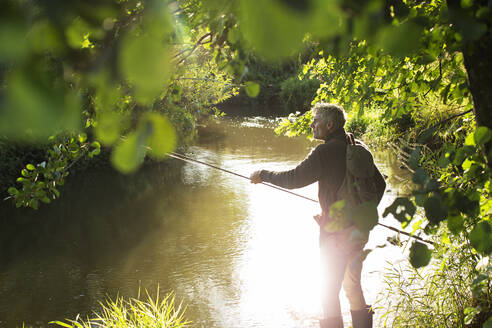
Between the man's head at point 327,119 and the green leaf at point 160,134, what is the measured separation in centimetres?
257

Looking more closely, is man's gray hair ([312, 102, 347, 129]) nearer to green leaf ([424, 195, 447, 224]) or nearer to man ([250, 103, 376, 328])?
man ([250, 103, 376, 328])

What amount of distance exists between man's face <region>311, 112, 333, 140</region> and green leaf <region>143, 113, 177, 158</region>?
2.58m

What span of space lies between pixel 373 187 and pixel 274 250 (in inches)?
144

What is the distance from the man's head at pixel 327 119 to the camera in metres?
2.98

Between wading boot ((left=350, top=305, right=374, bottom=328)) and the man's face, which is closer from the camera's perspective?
the man's face

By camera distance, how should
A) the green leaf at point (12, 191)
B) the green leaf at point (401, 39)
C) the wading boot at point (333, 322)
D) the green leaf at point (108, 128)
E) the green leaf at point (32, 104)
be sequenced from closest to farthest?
the green leaf at point (32, 104) < the green leaf at point (401, 39) < the green leaf at point (108, 128) < the green leaf at point (12, 191) < the wading boot at point (333, 322)

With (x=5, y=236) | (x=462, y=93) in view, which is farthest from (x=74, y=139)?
(x=5, y=236)

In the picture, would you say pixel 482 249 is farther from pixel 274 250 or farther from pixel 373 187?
pixel 274 250

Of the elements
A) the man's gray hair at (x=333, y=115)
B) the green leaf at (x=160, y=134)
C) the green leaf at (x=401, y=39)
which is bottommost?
the green leaf at (x=160, y=134)

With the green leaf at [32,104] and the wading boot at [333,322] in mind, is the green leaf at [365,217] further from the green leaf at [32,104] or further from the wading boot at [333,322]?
the wading boot at [333,322]

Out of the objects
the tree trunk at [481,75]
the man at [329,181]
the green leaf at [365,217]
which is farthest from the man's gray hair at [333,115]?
the green leaf at [365,217]

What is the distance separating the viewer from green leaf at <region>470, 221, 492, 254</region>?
3.87ft

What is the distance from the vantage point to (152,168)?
435 inches

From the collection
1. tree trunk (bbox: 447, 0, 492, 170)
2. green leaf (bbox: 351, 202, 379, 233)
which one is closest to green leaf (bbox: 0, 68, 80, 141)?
green leaf (bbox: 351, 202, 379, 233)
